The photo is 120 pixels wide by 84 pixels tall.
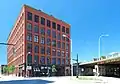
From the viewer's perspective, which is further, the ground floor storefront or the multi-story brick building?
the multi-story brick building

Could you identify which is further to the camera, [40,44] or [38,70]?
[40,44]

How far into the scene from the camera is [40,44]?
100188 millimetres

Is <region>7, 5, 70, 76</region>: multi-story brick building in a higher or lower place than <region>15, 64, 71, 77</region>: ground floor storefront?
higher

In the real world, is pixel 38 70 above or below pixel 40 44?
below

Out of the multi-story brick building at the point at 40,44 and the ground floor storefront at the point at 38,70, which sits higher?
the multi-story brick building at the point at 40,44

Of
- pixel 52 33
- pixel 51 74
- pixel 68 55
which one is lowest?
pixel 51 74

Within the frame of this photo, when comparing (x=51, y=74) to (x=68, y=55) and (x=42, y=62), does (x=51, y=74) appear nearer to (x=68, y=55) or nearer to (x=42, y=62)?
(x=42, y=62)

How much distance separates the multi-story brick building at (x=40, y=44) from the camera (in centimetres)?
9369

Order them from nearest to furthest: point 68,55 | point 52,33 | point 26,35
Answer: point 26,35 < point 52,33 < point 68,55

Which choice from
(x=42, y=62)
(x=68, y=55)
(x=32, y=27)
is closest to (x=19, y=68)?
(x=42, y=62)

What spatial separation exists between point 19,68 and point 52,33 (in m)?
18.9

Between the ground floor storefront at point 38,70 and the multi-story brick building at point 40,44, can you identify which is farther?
the multi-story brick building at point 40,44

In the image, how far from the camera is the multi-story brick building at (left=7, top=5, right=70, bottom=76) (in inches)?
3688

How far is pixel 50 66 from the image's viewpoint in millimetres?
102625
